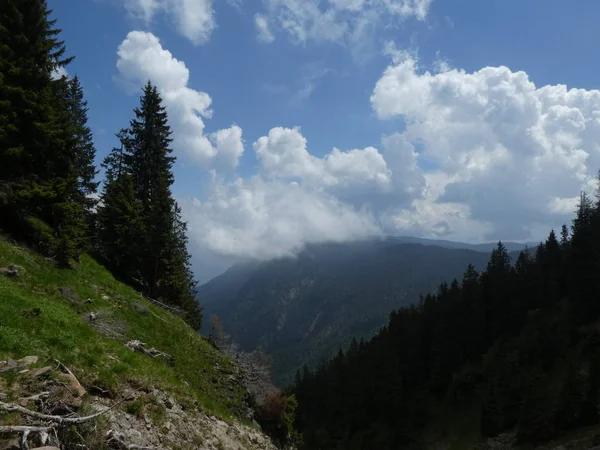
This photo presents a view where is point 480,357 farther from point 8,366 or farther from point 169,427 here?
point 8,366

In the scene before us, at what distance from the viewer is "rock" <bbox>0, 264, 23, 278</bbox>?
16609 millimetres

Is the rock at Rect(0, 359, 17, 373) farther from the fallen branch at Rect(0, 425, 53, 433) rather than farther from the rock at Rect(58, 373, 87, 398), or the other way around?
the fallen branch at Rect(0, 425, 53, 433)

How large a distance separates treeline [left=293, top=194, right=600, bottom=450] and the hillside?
69.8 metres

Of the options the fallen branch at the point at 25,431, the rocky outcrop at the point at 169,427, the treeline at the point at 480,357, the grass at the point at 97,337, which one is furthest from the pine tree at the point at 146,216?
the treeline at the point at 480,357

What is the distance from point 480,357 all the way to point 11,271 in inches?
4470

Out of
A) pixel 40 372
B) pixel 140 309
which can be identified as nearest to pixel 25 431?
pixel 40 372

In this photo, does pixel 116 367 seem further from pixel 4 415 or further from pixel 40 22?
pixel 40 22

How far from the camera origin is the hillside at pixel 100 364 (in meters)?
8.82

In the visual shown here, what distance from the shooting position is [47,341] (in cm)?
1115

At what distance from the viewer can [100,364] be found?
11.3 metres

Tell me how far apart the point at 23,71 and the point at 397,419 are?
105 metres

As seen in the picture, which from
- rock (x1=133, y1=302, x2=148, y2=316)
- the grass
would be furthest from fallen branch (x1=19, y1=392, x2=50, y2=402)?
rock (x1=133, y1=302, x2=148, y2=316)

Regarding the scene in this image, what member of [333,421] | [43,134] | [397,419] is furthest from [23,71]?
[333,421]

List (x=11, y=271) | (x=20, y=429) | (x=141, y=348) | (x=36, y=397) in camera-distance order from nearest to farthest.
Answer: (x=20, y=429) → (x=36, y=397) → (x=11, y=271) → (x=141, y=348)
